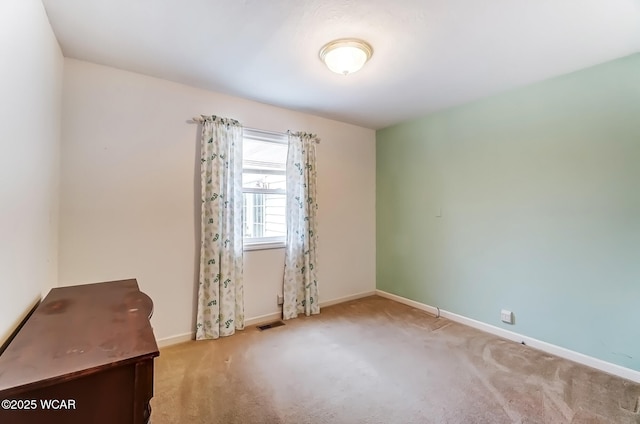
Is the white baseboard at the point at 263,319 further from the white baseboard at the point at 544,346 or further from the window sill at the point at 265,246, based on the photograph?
the white baseboard at the point at 544,346

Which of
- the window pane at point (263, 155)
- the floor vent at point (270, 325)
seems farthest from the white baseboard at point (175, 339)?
the window pane at point (263, 155)

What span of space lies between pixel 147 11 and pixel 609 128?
11.4 ft

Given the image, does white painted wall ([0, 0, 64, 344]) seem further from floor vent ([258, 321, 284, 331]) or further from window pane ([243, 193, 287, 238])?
floor vent ([258, 321, 284, 331])

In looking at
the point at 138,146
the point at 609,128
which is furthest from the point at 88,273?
the point at 609,128

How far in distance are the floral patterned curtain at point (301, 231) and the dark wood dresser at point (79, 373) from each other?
2.24 meters

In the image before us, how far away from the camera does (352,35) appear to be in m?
1.98

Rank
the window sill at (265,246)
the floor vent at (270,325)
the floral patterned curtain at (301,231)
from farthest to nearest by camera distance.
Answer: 1. the floral patterned curtain at (301,231)
2. the window sill at (265,246)
3. the floor vent at (270,325)

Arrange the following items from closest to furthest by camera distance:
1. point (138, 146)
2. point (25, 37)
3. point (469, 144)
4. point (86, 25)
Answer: point (25, 37) < point (86, 25) < point (138, 146) < point (469, 144)

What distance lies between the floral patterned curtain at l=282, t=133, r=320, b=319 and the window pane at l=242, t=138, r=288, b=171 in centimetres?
14

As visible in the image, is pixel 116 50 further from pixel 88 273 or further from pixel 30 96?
pixel 88 273

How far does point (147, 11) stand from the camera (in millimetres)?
1771

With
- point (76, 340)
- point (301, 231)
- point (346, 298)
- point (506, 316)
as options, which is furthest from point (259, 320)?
point (506, 316)

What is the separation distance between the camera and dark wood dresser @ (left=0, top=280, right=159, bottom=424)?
84 centimetres

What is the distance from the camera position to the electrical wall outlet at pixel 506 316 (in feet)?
9.37
